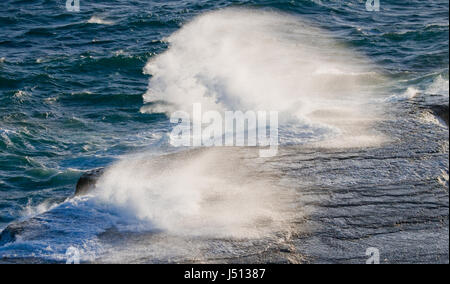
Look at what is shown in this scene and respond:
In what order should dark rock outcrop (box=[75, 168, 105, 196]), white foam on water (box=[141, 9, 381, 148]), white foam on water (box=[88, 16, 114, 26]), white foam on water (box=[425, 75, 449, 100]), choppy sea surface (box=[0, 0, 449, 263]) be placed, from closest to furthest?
choppy sea surface (box=[0, 0, 449, 263]) → dark rock outcrop (box=[75, 168, 105, 196]) → white foam on water (box=[141, 9, 381, 148]) → white foam on water (box=[425, 75, 449, 100]) → white foam on water (box=[88, 16, 114, 26])

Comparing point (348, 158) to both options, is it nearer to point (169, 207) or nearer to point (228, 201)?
point (228, 201)

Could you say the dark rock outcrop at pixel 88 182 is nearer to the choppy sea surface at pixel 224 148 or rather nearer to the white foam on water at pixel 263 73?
the choppy sea surface at pixel 224 148

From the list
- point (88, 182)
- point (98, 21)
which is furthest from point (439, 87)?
point (98, 21)

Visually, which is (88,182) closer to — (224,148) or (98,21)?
(224,148)

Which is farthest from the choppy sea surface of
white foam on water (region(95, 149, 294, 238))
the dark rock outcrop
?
the dark rock outcrop

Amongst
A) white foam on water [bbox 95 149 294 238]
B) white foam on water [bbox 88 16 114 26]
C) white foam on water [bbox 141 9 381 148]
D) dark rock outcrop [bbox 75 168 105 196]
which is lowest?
dark rock outcrop [bbox 75 168 105 196]

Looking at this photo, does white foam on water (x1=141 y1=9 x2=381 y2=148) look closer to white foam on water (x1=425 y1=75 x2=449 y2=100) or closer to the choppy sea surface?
the choppy sea surface

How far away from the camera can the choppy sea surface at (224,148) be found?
26.0ft

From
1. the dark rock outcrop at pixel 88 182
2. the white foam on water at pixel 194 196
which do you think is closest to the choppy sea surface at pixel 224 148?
the white foam on water at pixel 194 196

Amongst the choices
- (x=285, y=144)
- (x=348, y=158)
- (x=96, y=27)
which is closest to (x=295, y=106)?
(x=285, y=144)

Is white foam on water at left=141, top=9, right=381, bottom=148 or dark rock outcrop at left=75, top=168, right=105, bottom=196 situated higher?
white foam on water at left=141, top=9, right=381, bottom=148

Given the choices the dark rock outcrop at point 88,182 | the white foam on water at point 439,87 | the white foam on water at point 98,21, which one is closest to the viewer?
the dark rock outcrop at point 88,182

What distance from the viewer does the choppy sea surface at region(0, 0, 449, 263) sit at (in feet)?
26.0
